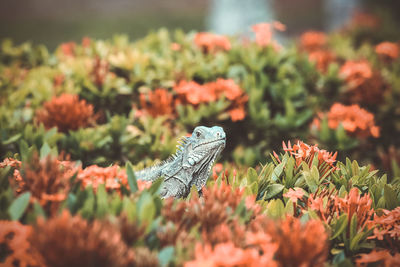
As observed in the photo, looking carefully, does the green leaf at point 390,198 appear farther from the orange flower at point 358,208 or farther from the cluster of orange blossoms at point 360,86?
the cluster of orange blossoms at point 360,86

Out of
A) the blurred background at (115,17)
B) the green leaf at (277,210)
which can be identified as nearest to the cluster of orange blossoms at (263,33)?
the green leaf at (277,210)

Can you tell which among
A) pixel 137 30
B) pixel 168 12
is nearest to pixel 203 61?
pixel 137 30

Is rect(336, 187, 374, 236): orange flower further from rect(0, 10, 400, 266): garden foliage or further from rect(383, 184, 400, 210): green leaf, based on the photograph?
rect(383, 184, 400, 210): green leaf

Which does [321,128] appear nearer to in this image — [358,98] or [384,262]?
[358,98]

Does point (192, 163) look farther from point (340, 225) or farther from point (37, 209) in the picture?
point (37, 209)

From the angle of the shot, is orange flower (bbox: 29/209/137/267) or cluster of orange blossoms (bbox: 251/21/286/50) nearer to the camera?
orange flower (bbox: 29/209/137/267)

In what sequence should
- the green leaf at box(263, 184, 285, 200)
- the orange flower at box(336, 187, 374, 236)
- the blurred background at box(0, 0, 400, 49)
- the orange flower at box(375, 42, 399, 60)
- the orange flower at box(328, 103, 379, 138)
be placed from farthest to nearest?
the blurred background at box(0, 0, 400, 49), the orange flower at box(375, 42, 399, 60), the orange flower at box(328, 103, 379, 138), the green leaf at box(263, 184, 285, 200), the orange flower at box(336, 187, 374, 236)

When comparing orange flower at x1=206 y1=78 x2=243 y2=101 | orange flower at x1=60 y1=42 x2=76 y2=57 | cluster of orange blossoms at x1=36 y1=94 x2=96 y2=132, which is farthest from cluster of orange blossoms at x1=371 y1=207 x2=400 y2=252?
orange flower at x1=60 y1=42 x2=76 y2=57

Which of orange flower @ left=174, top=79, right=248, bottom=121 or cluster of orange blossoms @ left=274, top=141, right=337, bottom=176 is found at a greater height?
orange flower @ left=174, top=79, right=248, bottom=121
